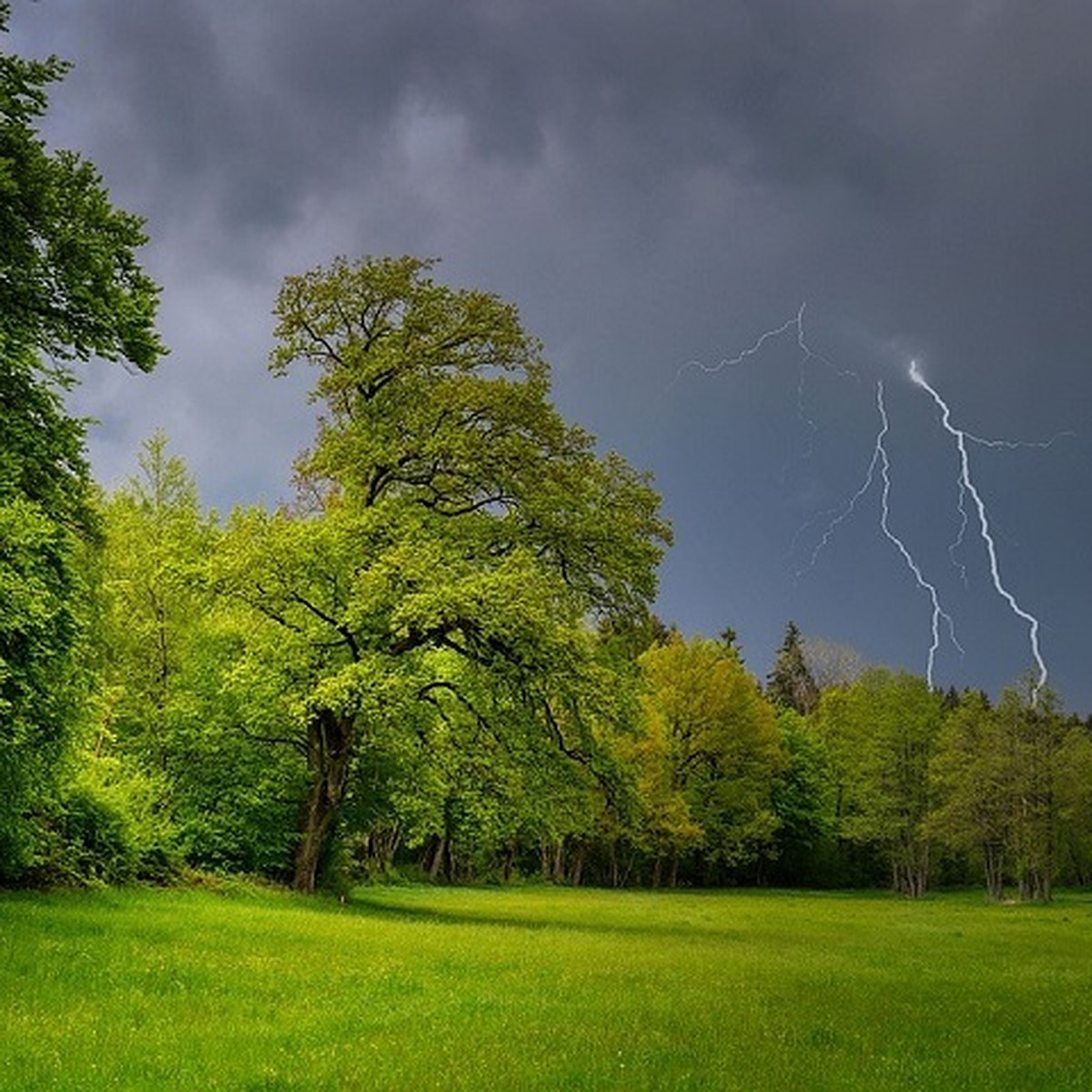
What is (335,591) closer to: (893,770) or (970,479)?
(970,479)

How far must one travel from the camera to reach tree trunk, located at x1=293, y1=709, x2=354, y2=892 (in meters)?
34.4

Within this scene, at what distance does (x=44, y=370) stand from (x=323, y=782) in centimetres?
1771

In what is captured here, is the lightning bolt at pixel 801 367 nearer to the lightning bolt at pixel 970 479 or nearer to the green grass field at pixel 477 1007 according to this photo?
the lightning bolt at pixel 970 479

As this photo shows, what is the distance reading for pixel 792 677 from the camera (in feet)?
450

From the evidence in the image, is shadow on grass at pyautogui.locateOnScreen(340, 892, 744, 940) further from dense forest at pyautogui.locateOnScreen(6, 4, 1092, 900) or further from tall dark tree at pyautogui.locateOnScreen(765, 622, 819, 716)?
tall dark tree at pyautogui.locateOnScreen(765, 622, 819, 716)

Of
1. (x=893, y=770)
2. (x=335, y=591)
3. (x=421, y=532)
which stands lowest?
(x=335, y=591)

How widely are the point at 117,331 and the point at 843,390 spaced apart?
166 metres

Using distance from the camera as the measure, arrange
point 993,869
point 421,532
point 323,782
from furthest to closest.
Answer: point 993,869, point 323,782, point 421,532

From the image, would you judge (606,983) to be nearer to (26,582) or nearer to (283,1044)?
(283,1044)

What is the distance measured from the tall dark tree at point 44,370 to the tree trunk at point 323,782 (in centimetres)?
1175

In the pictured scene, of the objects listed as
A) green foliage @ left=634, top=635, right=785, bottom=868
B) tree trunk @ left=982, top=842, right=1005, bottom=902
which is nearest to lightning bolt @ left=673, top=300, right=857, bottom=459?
green foliage @ left=634, top=635, right=785, bottom=868

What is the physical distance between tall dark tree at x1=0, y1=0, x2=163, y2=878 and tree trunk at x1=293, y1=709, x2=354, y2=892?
11.8 meters

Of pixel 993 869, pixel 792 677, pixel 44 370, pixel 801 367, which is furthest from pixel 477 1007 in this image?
pixel 792 677

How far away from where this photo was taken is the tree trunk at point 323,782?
3441 cm
